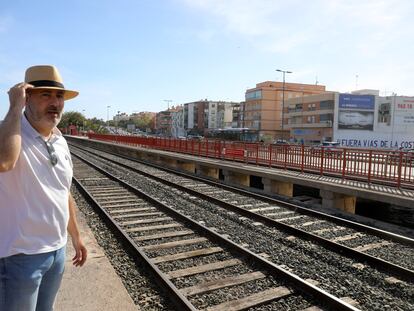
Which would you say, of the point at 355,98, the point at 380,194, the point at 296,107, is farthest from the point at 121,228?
the point at 296,107

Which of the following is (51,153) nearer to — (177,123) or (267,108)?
(267,108)

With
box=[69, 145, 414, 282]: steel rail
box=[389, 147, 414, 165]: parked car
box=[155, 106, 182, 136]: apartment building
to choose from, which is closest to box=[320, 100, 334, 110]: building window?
box=[389, 147, 414, 165]: parked car

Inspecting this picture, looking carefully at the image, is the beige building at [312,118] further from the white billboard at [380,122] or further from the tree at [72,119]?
the tree at [72,119]

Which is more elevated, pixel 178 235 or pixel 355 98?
pixel 355 98

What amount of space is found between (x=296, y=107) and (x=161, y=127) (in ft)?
337

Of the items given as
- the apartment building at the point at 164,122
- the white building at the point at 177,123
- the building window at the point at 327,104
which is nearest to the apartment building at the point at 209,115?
the white building at the point at 177,123

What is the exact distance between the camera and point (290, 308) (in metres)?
4.18

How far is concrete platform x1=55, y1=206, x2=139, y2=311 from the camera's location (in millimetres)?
4035

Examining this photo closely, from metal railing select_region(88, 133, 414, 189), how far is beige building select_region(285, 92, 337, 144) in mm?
57613

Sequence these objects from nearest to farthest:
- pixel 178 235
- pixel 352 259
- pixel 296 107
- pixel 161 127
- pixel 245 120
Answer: pixel 352 259, pixel 178 235, pixel 296 107, pixel 245 120, pixel 161 127

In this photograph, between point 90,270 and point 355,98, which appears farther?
point 355,98

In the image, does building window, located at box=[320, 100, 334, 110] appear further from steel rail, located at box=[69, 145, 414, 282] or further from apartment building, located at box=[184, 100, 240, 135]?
steel rail, located at box=[69, 145, 414, 282]

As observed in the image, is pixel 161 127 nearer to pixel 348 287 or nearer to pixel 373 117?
pixel 373 117

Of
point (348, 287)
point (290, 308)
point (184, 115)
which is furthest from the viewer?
point (184, 115)
